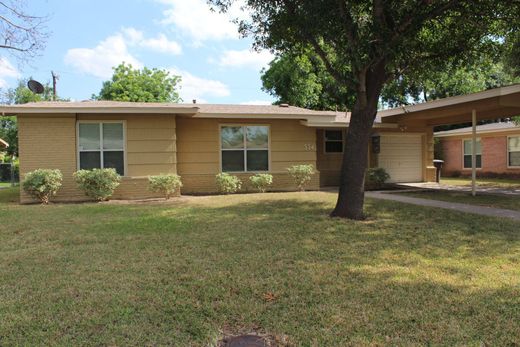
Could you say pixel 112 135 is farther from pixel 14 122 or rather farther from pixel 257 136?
pixel 14 122

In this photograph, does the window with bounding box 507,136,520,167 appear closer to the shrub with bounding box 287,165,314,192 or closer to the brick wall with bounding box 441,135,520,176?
the brick wall with bounding box 441,135,520,176

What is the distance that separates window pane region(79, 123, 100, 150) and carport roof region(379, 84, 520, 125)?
10563mm

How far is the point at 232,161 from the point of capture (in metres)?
13.9

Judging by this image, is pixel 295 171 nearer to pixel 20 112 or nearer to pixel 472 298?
pixel 20 112

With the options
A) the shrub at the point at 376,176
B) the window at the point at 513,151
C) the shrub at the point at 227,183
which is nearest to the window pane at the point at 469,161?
the window at the point at 513,151

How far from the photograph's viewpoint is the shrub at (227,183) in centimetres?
1288

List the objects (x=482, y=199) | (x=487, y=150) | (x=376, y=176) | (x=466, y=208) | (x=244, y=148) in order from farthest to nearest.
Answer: (x=487, y=150)
(x=376, y=176)
(x=244, y=148)
(x=482, y=199)
(x=466, y=208)

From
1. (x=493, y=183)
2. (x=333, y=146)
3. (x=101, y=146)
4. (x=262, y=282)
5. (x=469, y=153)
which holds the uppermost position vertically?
(x=333, y=146)

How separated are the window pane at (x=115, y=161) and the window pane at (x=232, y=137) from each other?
342 centimetres

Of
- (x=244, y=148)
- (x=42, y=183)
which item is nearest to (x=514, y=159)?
(x=244, y=148)

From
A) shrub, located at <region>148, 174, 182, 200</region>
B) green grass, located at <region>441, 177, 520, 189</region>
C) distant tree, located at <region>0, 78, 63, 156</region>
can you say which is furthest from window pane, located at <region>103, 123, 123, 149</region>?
distant tree, located at <region>0, 78, 63, 156</region>

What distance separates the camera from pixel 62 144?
38.5 feet

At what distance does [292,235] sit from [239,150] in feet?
25.0

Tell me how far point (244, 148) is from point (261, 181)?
1.50 metres
